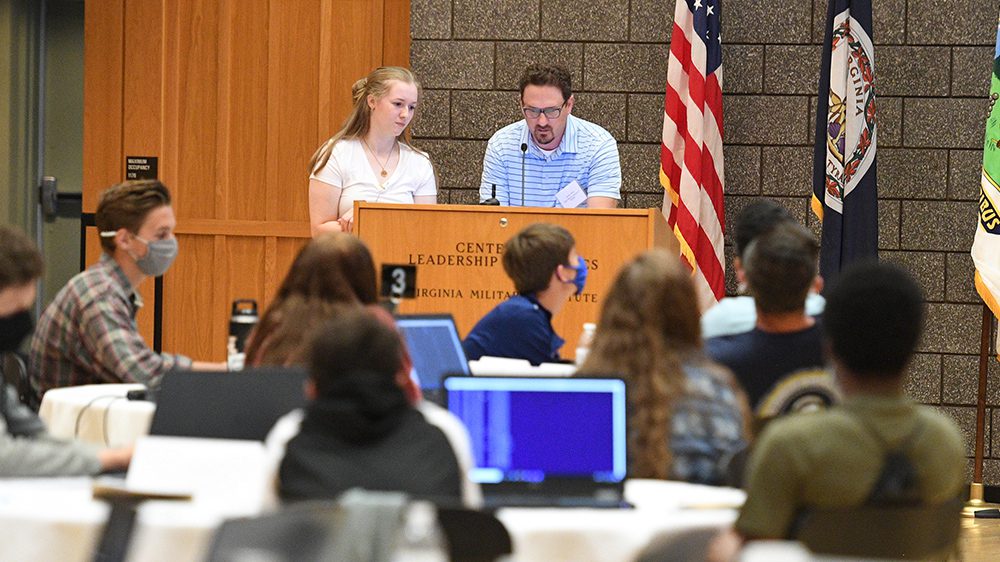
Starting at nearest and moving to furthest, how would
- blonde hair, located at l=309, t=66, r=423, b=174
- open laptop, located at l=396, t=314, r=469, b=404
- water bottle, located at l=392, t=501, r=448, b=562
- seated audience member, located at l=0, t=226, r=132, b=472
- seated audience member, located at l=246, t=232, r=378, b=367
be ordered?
water bottle, located at l=392, t=501, r=448, b=562 → seated audience member, located at l=0, t=226, r=132, b=472 → seated audience member, located at l=246, t=232, r=378, b=367 → open laptop, located at l=396, t=314, r=469, b=404 → blonde hair, located at l=309, t=66, r=423, b=174

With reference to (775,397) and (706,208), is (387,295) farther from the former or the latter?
(706,208)

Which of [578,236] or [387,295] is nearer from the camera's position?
[387,295]

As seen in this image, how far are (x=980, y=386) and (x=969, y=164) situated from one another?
1187 millimetres

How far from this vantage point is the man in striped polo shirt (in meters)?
6.25

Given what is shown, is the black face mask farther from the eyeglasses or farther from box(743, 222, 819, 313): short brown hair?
the eyeglasses

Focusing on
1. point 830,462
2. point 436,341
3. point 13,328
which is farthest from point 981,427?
point 13,328

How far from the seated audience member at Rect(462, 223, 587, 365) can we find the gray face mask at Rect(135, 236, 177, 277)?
3.25 ft

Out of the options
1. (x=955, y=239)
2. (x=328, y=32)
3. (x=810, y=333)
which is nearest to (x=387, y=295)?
(x=810, y=333)

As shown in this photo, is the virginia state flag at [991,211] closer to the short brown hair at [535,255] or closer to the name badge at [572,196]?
the name badge at [572,196]

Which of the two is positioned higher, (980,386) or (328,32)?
Answer: (328,32)

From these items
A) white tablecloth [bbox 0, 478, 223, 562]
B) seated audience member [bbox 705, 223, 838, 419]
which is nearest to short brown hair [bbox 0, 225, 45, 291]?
white tablecloth [bbox 0, 478, 223, 562]

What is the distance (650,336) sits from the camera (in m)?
3.20

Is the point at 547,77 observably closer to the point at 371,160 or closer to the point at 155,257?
the point at 371,160

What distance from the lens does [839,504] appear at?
2354 millimetres
